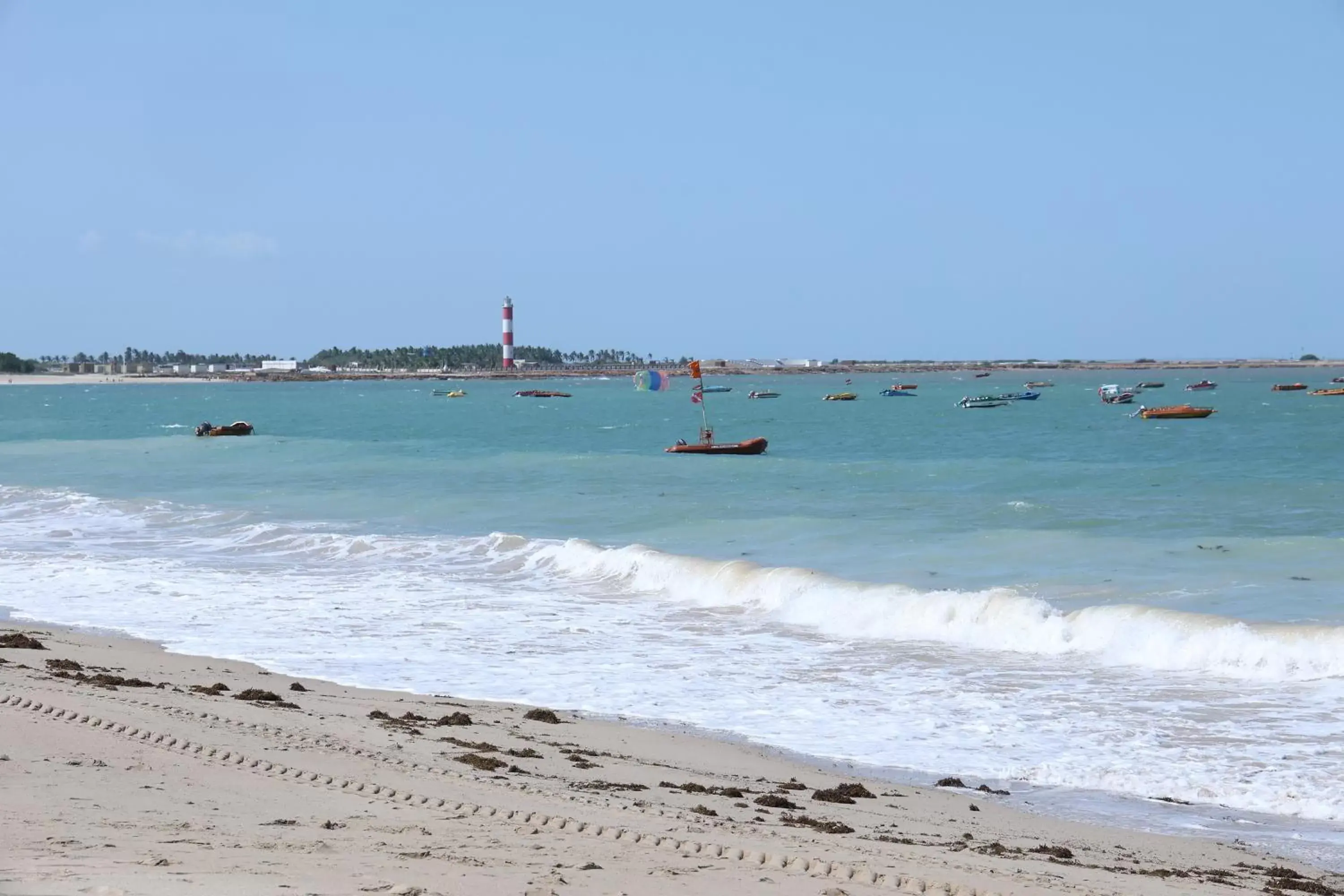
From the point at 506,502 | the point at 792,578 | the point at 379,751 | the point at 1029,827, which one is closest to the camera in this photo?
the point at 1029,827

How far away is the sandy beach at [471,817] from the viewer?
6598 mm

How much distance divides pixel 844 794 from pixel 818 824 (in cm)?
137

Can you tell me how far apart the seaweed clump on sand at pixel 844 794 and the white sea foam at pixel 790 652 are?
158 cm

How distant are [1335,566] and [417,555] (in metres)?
17.6

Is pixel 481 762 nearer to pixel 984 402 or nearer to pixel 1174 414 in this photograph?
pixel 1174 414

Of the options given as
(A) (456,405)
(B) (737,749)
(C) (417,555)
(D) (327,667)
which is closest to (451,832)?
(B) (737,749)

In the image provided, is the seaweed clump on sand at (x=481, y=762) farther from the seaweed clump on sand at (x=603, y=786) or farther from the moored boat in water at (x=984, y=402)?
the moored boat in water at (x=984, y=402)

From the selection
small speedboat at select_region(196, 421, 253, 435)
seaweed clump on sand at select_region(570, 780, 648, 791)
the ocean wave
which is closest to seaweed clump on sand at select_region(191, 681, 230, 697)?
seaweed clump on sand at select_region(570, 780, 648, 791)

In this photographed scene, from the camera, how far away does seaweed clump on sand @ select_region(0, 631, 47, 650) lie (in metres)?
15.2

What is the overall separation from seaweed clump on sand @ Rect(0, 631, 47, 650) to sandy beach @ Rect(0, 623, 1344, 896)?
2.76 m

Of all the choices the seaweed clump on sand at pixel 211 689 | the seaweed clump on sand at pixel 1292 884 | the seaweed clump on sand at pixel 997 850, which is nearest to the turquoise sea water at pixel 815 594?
the seaweed clump on sand at pixel 1292 884

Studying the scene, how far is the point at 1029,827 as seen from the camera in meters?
9.48

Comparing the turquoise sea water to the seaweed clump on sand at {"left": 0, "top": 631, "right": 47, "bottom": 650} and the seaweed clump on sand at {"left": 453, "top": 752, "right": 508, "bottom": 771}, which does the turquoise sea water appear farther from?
the seaweed clump on sand at {"left": 453, "top": 752, "right": 508, "bottom": 771}

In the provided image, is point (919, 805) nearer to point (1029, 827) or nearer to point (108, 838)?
point (1029, 827)
